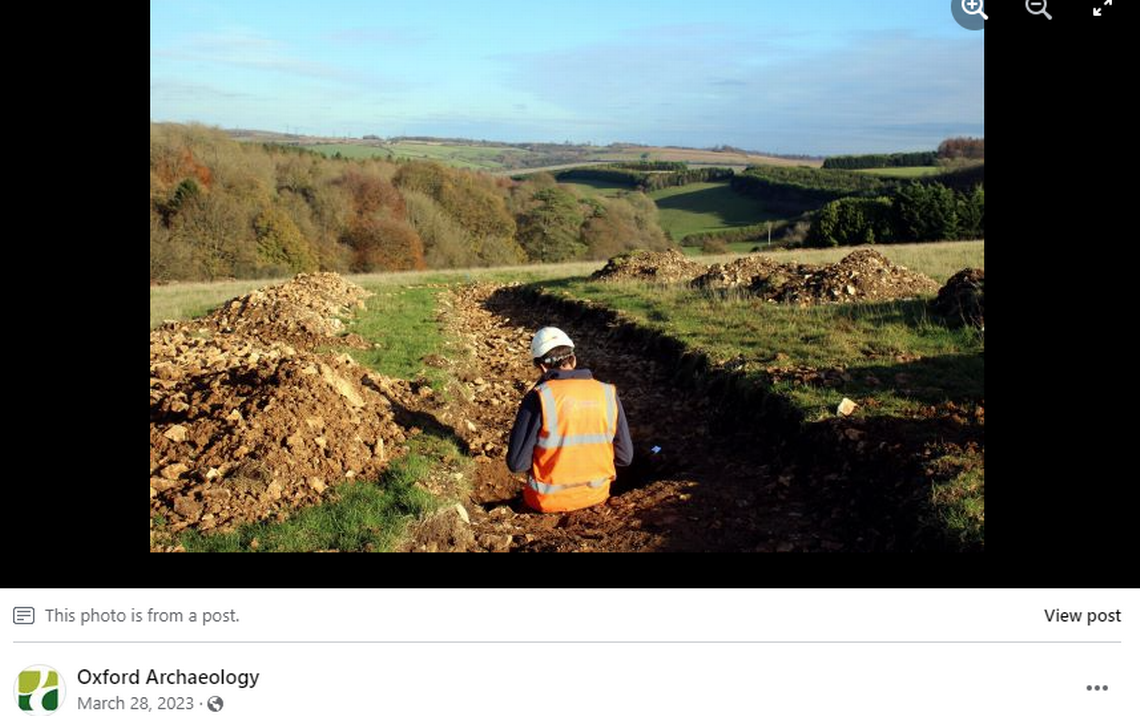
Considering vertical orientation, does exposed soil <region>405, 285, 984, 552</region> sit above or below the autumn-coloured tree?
below

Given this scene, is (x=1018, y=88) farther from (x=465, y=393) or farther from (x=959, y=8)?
(x=465, y=393)

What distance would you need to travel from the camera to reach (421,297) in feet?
67.5

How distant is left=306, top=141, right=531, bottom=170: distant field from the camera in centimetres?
7562

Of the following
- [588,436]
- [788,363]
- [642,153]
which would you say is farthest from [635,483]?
[642,153]

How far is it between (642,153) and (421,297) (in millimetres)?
69251

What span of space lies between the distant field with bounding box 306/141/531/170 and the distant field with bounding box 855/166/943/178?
4219cm

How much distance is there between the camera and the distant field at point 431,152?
75625 mm

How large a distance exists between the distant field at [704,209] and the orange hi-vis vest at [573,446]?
5606cm

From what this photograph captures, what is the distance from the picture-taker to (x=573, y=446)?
528 centimetres

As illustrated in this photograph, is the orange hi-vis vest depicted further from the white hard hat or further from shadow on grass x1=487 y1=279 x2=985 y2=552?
shadow on grass x1=487 y1=279 x2=985 y2=552
